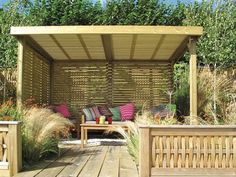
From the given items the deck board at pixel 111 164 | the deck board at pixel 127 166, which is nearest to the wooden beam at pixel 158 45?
the deck board at pixel 111 164

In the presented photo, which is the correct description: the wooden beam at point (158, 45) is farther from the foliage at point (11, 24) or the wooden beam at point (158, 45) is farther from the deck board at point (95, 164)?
the foliage at point (11, 24)

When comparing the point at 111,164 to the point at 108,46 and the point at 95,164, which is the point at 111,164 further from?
the point at 108,46

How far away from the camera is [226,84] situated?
11945mm

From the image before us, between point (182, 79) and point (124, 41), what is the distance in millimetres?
4064

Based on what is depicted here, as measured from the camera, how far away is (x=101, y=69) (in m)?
12.9

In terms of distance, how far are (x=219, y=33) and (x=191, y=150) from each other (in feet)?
24.0

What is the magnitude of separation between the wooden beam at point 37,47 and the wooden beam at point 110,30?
0.68 m

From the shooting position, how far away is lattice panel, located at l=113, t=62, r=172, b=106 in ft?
42.2

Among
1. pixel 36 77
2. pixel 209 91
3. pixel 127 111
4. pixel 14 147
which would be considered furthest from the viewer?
pixel 127 111

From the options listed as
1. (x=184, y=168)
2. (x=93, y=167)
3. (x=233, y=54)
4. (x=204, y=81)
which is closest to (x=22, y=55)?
(x=93, y=167)

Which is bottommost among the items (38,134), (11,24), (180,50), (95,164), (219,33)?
(95,164)

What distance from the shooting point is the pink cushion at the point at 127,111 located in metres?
11.6

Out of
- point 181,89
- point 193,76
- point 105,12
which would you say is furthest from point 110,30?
point 105,12

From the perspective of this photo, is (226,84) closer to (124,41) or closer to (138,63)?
(138,63)
